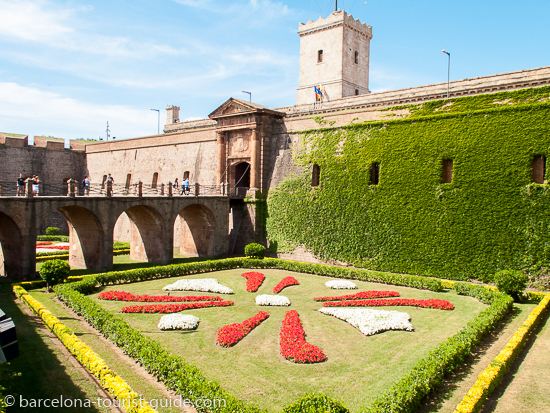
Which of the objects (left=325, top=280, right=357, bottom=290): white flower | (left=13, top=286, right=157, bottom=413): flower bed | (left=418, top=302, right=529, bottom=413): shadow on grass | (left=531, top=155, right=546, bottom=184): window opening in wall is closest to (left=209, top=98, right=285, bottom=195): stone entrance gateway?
(left=325, top=280, right=357, bottom=290): white flower

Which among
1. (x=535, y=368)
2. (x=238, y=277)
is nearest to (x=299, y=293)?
(x=238, y=277)

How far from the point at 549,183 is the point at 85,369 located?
65.2 ft

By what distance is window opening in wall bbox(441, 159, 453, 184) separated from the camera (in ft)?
72.7

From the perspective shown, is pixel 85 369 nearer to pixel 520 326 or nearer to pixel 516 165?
pixel 520 326

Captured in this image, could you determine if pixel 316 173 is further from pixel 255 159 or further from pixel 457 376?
pixel 457 376

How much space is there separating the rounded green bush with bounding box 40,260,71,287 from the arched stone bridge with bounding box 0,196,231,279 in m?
2.53

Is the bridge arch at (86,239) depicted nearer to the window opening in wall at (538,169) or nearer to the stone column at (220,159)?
the stone column at (220,159)

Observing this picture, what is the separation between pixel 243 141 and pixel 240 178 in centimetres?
273

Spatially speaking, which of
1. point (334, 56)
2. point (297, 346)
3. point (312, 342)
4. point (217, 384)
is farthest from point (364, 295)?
point (334, 56)

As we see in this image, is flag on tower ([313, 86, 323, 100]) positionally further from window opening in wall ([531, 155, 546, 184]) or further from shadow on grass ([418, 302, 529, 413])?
shadow on grass ([418, 302, 529, 413])

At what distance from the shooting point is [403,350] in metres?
11.9

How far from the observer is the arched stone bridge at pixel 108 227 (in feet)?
64.3

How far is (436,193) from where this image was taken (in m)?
22.1

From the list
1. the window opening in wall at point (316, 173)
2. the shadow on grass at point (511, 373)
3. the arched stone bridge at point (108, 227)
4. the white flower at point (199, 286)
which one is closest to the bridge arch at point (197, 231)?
the arched stone bridge at point (108, 227)
